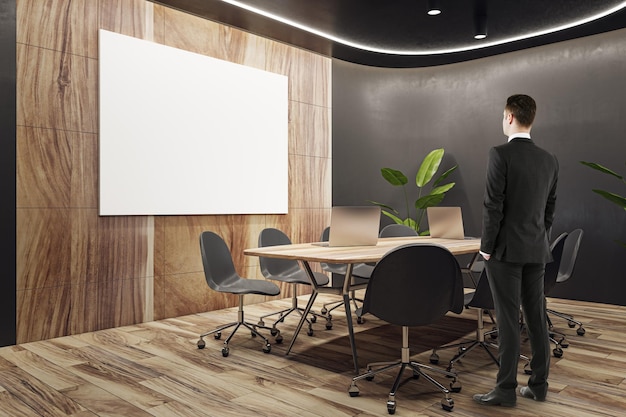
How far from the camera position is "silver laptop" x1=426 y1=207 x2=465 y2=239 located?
490 centimetres

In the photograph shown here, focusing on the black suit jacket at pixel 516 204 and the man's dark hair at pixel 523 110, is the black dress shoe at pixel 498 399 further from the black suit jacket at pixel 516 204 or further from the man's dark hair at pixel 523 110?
the man's dark hair at pixel 523 110

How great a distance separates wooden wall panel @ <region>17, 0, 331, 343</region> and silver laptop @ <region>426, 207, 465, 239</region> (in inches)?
88.1

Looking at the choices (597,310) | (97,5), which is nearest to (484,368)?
(597,310)

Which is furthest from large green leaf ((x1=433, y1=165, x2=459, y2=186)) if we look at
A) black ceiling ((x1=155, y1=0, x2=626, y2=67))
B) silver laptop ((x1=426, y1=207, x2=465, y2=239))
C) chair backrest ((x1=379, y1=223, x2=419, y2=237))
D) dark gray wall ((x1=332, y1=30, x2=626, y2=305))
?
silver laptop ((x1=426, y1=207, x2=465, y2=239))

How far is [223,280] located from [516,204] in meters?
2.48

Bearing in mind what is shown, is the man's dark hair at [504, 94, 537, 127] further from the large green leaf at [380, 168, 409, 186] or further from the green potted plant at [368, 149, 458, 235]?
the large green leaf at [380, 168, 409, 186]

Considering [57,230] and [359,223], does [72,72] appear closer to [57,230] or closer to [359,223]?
[57,230]

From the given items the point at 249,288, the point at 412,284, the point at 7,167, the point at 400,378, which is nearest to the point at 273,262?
the point at 249,288

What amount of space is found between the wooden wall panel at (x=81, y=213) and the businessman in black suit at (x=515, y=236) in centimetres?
338

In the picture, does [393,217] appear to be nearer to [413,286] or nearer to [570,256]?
[570,256]

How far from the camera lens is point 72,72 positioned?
14.9 feet

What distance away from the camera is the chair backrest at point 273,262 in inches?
189

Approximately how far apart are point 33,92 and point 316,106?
11.6 feet

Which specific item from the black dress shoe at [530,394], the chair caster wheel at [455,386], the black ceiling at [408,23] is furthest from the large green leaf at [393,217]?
the black dress shoe at [530,394]
